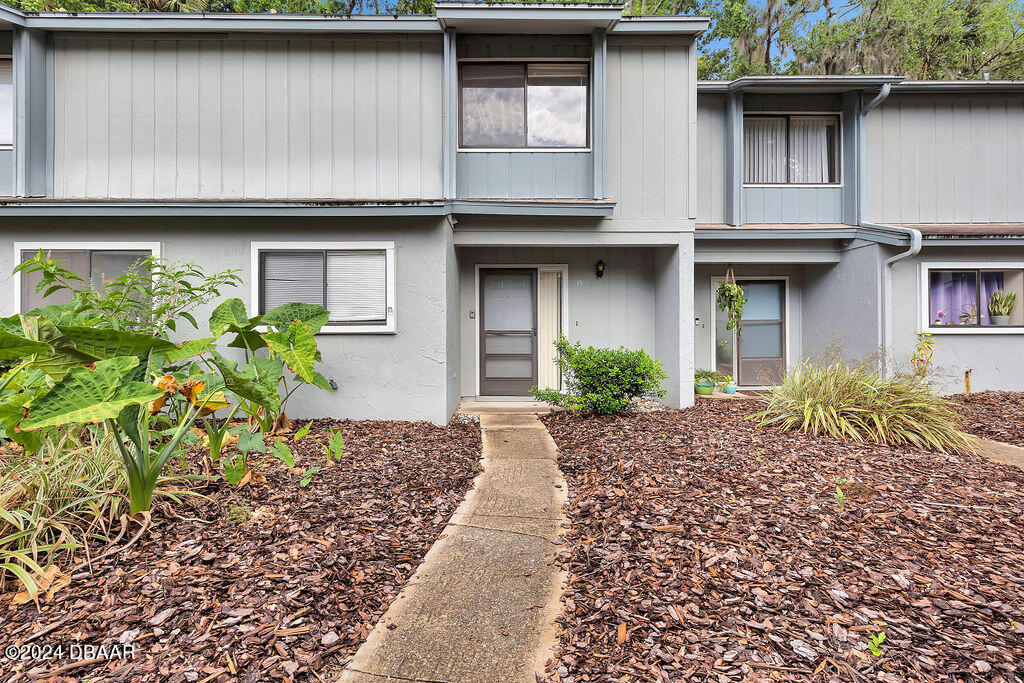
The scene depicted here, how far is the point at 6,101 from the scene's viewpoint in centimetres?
627

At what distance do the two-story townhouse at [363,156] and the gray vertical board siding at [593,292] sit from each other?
0.48 m

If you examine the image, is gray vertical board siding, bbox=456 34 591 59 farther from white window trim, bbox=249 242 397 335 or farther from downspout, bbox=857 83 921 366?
downspout, bbox=857 83 921 366

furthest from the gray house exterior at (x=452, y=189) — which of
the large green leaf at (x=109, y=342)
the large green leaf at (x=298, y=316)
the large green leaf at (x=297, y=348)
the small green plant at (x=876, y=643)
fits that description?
the small green plant at (x=876, y=643)

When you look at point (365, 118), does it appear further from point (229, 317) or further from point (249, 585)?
point (249, 585)

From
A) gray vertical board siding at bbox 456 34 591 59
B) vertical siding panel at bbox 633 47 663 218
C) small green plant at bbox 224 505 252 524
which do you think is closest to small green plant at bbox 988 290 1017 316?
vertical siding panel at bbox 633 47 663 218

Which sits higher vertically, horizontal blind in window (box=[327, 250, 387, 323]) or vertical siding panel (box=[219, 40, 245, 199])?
vertical siding panel (box=[219, 40, 245, 199])

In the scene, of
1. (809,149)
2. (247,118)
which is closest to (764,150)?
(809,149)

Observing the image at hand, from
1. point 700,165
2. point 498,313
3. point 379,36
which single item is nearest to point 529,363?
point 498,313

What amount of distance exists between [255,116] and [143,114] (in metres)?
1.40

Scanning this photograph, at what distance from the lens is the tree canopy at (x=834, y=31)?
12.1m

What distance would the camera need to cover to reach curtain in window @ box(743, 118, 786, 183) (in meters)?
8.19

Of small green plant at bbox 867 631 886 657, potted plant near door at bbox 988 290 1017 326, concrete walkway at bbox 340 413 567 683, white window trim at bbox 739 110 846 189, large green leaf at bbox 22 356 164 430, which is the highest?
white window trim at bbox 739 110 846 189

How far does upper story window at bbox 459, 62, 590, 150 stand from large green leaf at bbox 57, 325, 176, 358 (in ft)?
16.2

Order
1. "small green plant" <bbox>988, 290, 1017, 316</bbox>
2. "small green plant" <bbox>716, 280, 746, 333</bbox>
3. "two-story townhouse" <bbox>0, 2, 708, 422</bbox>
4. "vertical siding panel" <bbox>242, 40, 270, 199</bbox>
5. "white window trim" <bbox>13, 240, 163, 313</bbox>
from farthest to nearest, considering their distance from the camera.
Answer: "small green plant" <bbox>716, 280, 746, 333</bbox>
"small green plant" <bbox>988, 290, 1017, 316</bbox>
"vertical siding panel" <bbox>242, 40, 270, 199</bbox>
"two-story townhouse" <bbox>0, 2, 708, 422</bbox>
"white window trim" <bbox>13, 240, 163, 313</bbox>
